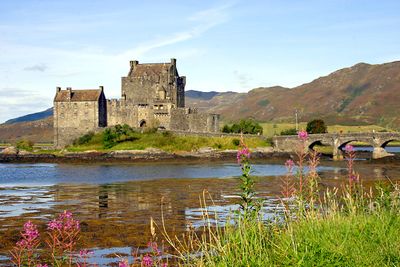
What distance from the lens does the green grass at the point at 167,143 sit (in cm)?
8956

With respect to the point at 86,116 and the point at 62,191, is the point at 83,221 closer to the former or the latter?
the point at 62,191

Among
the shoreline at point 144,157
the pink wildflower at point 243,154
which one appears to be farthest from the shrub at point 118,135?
the pink wildflower at point 243,154

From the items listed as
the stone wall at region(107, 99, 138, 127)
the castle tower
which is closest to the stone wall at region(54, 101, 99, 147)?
the stone wall at region(107, 99, 138, 127)

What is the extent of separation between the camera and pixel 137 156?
3327 inches

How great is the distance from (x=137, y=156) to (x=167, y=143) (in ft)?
25.1

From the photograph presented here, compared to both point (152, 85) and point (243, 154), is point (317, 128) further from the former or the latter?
point (243, 154)

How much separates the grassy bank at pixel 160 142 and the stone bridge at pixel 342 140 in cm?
272

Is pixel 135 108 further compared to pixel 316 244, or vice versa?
pixel 135 108

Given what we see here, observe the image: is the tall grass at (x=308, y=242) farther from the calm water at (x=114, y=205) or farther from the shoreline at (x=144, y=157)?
the shoreline at (x=144, y=157)

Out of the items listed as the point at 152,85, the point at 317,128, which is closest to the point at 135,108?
the point at 152,85

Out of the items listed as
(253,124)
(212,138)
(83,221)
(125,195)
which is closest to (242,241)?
(83,221)

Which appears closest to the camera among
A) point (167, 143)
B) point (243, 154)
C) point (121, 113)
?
point (243, 154)

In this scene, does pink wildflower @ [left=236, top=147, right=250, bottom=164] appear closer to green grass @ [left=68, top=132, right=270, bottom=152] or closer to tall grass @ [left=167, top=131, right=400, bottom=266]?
tall grass @ [left=167, top=131, right=400, bottom=266]

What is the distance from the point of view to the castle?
97.1m
